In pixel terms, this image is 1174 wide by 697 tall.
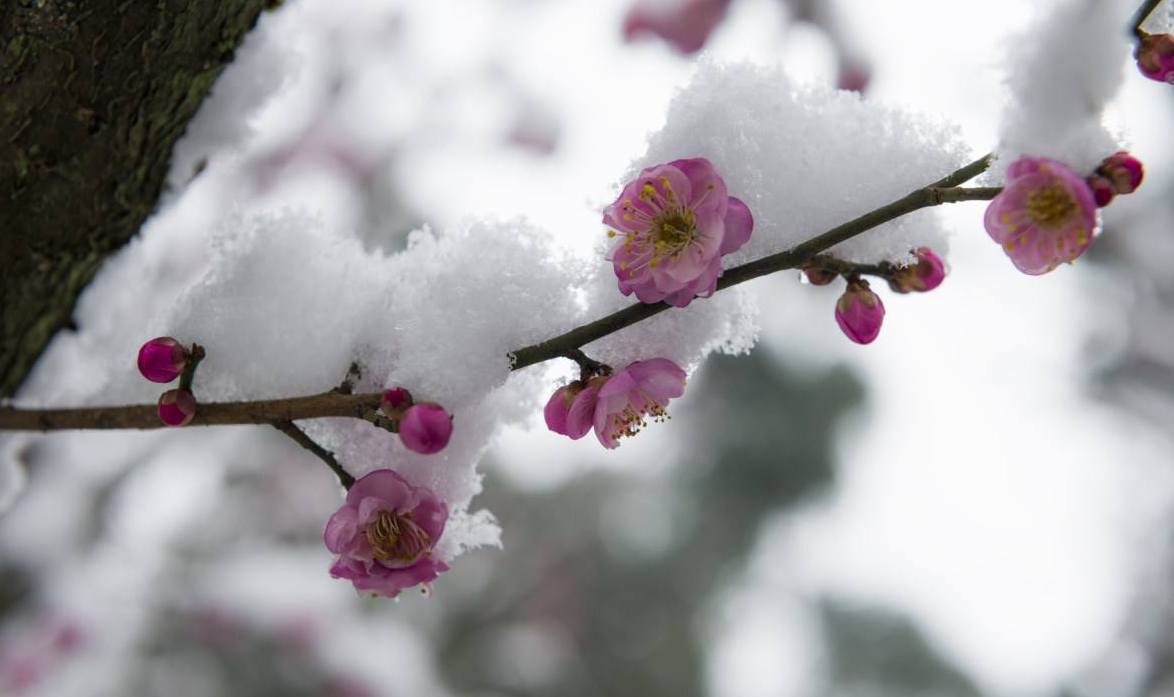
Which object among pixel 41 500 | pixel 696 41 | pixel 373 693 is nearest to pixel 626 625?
pixel 373 693

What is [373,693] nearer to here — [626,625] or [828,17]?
[626,625]

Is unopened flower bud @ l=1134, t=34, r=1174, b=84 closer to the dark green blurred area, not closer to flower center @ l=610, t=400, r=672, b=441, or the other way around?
flower center @ l=610, t=400, r=672, b=441

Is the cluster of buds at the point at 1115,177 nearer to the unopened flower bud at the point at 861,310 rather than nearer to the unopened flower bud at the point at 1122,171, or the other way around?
the unopened flower bud at the point at 1122,171

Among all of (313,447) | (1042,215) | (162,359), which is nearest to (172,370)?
(162,359)

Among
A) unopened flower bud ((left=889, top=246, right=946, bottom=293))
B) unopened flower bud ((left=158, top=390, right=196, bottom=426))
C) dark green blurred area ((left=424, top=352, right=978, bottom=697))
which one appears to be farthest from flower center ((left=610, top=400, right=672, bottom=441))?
dark green blurred area ((left=424, top=352, right=978, bottom=697))

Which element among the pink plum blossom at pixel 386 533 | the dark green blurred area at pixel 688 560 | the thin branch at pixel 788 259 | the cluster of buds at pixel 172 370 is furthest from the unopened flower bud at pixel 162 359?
the dark green blurred area at pixel 688 560

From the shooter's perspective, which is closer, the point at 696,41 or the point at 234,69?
the point at 234,69

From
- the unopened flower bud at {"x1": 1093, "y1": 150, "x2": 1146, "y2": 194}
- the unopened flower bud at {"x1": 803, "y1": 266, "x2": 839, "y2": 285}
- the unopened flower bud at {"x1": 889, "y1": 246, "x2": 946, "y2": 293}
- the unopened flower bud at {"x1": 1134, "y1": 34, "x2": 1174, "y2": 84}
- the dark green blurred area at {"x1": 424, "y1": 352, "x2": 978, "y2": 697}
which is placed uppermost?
the unopened flower bud at {"x1": 1134, "y1": 34, "x2": 1174, "y2": 84}

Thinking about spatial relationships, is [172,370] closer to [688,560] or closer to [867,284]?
[867,284]
